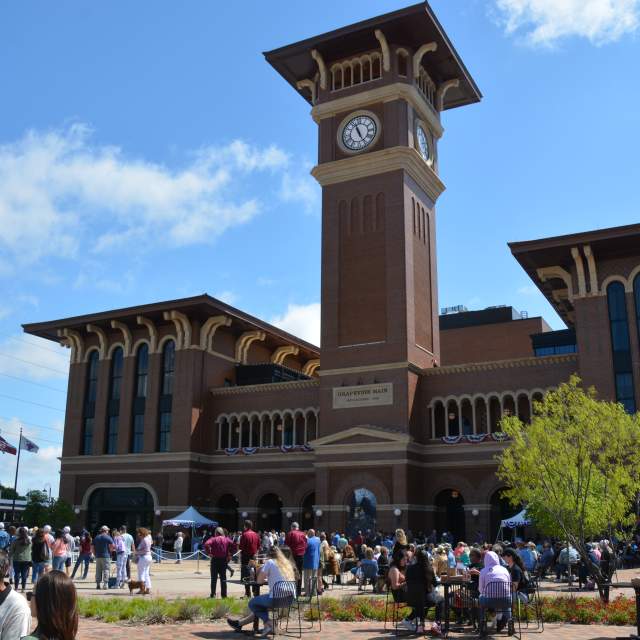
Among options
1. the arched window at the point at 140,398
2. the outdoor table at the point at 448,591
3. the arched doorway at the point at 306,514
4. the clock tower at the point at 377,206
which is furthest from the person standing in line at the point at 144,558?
the arched window at the point at 140,398

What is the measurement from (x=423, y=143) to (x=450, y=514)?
23.4 meters

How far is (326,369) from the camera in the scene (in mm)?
45969

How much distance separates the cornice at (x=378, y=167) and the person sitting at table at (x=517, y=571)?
33.6 metres

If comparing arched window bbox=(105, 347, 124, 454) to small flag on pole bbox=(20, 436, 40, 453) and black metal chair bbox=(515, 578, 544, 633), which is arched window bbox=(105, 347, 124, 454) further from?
black metal chair bbox=(515, 578, 544, 633)

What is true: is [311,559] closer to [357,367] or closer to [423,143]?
[357,367]

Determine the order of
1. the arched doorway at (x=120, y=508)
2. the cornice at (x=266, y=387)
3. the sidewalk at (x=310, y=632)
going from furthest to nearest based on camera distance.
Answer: the arched doorway at (x=120, y=508) < the cornice at (x=266, y=387) < the sidewalk at (x=310, y=632)

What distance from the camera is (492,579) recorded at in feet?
46.8

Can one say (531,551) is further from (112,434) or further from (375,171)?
(112,434)

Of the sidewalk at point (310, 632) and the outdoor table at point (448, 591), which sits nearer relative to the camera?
the sidewalk at point (310, 632)

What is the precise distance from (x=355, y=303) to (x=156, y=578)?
21.3m

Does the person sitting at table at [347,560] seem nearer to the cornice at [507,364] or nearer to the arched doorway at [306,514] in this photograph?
the cornice at [507,364]

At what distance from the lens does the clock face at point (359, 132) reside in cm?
4884

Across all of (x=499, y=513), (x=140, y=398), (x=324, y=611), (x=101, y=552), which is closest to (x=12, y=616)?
(x=324, y=611)

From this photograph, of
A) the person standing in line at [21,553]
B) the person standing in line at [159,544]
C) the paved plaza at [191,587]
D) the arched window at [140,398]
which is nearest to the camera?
the person standing in line at [21,553]
